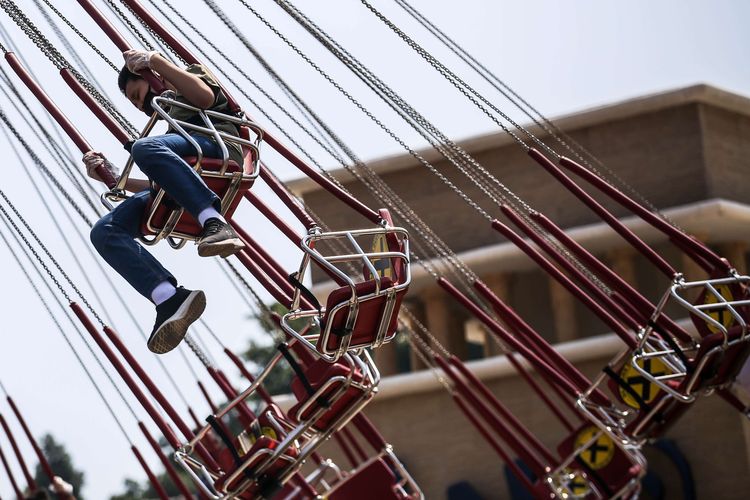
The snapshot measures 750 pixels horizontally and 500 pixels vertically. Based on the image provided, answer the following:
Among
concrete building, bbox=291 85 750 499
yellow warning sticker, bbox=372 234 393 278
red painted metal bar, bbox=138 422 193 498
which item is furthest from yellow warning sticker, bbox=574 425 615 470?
concrete building, bbox=291 85 750 499

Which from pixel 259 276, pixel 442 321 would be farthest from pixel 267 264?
pixel 442 321

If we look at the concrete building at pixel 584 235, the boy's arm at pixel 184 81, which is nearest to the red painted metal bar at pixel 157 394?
the boy's arm at pixel 184 81

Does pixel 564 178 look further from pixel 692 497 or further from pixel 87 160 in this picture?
pixel 692 497

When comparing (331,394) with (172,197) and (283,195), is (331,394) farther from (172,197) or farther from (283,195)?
(172,197)

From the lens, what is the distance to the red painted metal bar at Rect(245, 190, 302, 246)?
1108 centimetres

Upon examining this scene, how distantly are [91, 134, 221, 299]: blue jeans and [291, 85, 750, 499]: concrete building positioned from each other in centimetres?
1624

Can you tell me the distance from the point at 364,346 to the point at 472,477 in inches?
650

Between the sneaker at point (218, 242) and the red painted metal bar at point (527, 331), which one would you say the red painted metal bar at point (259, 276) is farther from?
the sneaker at point (218, 242)

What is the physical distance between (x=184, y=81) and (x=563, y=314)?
59.0ft

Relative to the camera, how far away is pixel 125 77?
915 cm

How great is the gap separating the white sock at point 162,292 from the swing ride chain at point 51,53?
2.21 m

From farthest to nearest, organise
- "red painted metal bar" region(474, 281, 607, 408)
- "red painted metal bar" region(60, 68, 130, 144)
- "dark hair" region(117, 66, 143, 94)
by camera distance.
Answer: "red painted metal bar" region(474, 281, 607, 408), "red painted metal bar" region(60, 68, 130, 144), "dark hair" region(117, 66, 143, 94)

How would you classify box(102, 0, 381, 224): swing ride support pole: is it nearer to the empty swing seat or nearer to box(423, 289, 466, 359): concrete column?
the empty swing seat

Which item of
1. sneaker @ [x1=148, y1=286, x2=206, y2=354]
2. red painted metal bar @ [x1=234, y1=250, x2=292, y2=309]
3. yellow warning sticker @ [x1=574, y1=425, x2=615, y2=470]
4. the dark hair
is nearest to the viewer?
sneaker @ [x1=148, y1=286, x2=206, y2=354]
